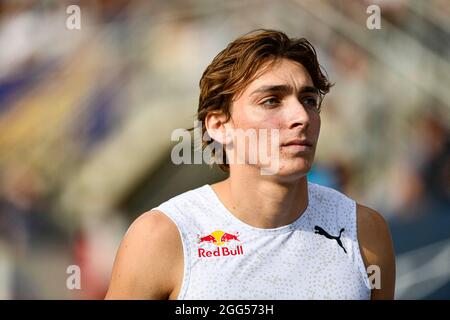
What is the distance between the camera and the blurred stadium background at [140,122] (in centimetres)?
431

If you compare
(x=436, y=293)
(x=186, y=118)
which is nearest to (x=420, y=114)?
(x=436, y=293)

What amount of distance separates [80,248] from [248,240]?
A: 240 cm

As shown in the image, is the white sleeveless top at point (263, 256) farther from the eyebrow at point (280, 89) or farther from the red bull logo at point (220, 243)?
the eyebrow at point (280, 89)

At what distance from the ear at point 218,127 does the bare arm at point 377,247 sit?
0.56 m

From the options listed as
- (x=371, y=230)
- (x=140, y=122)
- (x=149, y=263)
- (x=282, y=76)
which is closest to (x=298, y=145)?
(x=282, y=76)

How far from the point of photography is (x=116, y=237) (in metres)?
4.31

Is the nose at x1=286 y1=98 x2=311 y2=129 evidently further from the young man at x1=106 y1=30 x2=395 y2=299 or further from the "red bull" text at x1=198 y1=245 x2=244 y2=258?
the "red bull" text at x1=198 y1=245 x2=244 y2=258

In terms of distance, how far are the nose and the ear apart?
27 centimetres

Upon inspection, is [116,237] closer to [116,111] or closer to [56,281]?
[56,281]

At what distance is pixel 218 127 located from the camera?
234 centimetres

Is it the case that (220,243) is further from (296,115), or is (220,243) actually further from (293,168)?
(296,115)

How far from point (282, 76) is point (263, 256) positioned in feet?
1.98

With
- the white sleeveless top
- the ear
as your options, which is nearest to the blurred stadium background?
the ear

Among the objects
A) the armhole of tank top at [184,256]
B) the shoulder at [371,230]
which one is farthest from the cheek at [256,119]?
the shoulder at [371,230]
